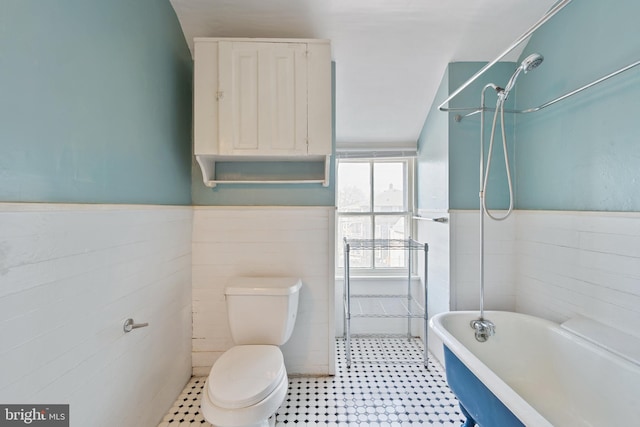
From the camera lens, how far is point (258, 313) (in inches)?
64.4

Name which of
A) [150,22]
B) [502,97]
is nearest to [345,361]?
[502,97]

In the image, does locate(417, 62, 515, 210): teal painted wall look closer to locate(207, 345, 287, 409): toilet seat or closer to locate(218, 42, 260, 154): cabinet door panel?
locate(218, 42, 260, 154): cabinet door panel

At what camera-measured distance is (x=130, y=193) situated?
1.30 meters

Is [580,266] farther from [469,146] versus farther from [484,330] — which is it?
[469,146]

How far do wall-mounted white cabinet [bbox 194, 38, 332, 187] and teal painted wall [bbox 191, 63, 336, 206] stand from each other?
0.97ft

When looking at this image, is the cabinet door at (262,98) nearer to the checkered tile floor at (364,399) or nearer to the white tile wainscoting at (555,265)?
the white tile wainscoting at (555,265)

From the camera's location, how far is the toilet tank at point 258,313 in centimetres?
163

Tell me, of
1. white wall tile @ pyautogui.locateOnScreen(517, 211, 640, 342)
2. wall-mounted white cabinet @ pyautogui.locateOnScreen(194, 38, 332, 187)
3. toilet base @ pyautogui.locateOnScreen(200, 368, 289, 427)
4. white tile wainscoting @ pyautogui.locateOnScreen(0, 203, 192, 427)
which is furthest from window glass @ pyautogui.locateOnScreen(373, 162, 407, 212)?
toilet base @ pyautogui.locateOnScreen(200, 368, 289, 427)

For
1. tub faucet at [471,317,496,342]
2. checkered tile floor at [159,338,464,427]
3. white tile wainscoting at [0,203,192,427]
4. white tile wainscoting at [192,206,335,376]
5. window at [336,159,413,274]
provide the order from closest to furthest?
white tile wainscoting at [0,203,192,427]
checkered tile floor at [159,338,464,427]
tub faucet at [471,317,496,342]
white tile wainscoting at [192,206,335,376]
window at [336,159,413,274]

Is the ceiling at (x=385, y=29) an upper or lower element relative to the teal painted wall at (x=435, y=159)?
upper

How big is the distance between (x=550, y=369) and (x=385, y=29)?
216 cm

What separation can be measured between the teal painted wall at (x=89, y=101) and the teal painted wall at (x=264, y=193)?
22cm

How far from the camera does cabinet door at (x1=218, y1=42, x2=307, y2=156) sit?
1.63m

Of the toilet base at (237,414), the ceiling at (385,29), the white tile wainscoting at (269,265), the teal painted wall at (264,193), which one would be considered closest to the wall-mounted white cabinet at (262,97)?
the ceiling at (385,29)
